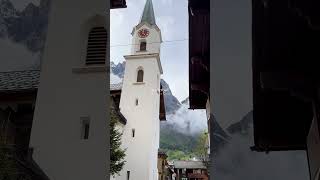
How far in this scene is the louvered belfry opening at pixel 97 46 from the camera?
730 centimetres

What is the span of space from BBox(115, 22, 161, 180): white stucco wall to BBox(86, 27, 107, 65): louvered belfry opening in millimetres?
8109

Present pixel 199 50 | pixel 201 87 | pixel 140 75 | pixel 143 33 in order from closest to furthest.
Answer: pixel 199 50 < pixel 201 87 < pixel 140 75 < pixel 143 33

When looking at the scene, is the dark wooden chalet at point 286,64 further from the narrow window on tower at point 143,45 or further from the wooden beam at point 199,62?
the narrow window on tower at point 143,45

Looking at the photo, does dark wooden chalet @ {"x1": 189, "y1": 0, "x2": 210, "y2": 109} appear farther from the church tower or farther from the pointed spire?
the pointed spire

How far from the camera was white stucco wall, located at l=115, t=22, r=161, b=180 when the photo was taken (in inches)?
648

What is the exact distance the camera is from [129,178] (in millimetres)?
16016

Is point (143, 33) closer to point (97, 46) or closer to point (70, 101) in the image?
point (97, 46)

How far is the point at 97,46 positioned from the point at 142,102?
1067 centimetres

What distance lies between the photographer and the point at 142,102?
59.4ft

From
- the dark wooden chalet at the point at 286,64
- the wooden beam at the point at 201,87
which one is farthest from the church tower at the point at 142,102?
the dark wooden chalet at the point at 286,64

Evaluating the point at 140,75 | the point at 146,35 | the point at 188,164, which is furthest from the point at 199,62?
the point at 188,164

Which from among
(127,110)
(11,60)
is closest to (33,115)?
(11,60)

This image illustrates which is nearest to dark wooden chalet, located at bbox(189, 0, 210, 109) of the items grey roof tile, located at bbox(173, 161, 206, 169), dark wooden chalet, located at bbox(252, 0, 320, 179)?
dark wooden chalet, located at bbox(252, 0, 320, 179)

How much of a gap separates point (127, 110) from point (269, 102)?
1538 cm
